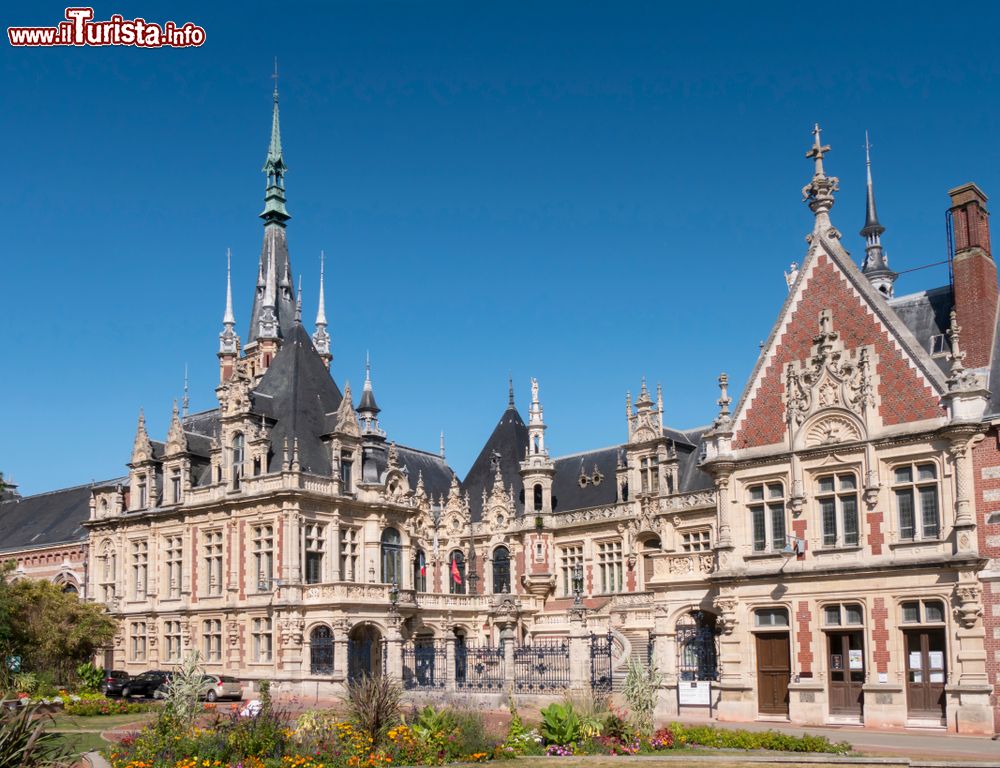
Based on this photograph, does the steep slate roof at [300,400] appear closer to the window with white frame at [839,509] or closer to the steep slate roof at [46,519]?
the steep slate roof at [46,519]

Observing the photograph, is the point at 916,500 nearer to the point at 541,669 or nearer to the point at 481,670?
the point at 541,669

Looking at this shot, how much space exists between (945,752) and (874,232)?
56841 mm

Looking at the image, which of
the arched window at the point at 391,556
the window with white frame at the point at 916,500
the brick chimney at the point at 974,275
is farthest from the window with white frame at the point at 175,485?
the brick chimney at the point at 974,275

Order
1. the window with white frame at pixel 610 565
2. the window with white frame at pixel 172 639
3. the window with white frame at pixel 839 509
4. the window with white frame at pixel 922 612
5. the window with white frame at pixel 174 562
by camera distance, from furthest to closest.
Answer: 1. the window with white frame at pixel 174 562
2. the window with white frame at pixel 172 639
3. the window with white frame at pixel 610 565
4. the window with white frame at pixel 839 509
5. the window with white frame at pixel 922 612

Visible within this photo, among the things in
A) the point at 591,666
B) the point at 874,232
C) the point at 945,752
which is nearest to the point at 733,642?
the point at 591,666

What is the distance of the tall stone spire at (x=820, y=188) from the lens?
109 feet

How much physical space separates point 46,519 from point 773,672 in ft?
176

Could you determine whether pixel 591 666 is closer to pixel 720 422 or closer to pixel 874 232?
pixel 720 422

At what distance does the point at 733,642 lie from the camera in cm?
3219

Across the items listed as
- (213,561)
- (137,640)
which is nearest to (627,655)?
(213,561)

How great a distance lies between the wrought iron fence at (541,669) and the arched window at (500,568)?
2027 cm

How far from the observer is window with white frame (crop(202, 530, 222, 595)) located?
50938 millimetres

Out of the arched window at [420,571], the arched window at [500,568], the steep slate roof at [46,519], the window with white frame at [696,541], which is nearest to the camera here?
the window with white frame at [696,541]

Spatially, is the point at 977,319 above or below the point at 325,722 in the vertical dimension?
above
